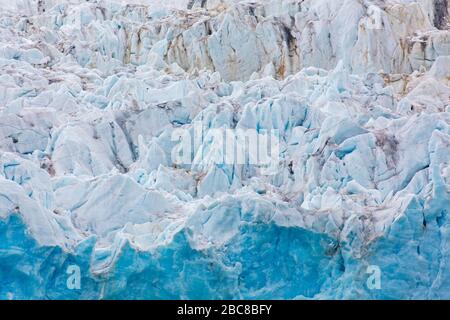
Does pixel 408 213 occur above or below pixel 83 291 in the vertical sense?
above

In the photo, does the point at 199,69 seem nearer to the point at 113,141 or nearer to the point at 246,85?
the point at 246,85

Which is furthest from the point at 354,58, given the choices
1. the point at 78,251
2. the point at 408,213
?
the point at 78,251

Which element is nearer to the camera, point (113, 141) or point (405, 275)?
point (405, 275)

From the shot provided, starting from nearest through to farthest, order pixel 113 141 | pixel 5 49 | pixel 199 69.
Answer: pixel 113 141
pixel 5 49
pixel 199 69
